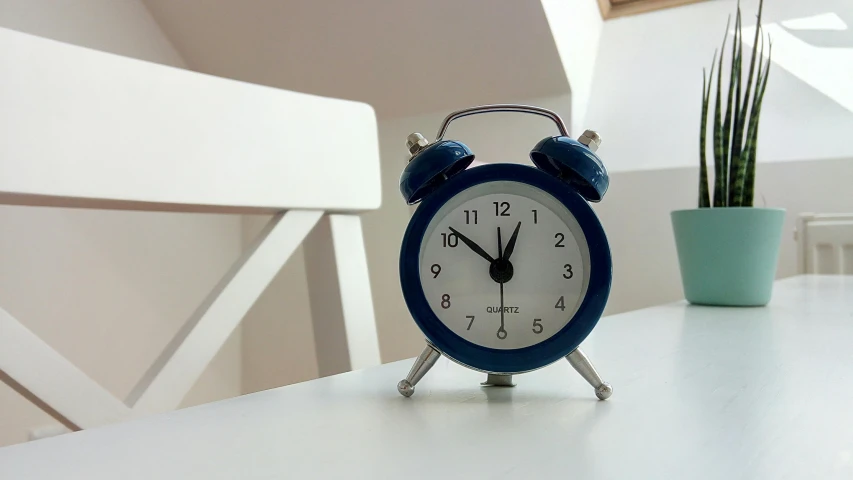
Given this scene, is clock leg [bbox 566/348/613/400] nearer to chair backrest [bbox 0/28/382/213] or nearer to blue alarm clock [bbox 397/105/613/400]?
blue alarm clock [bbox 397/105/613/400]

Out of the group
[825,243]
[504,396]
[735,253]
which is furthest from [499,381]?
[825,243]

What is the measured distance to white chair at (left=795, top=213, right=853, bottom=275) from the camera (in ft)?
5.03

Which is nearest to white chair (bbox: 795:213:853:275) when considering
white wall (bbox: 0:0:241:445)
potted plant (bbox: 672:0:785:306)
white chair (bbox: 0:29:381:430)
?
potted plant (bbox: 672:0:785:306)

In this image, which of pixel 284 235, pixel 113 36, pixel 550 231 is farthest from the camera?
pixel 113 36

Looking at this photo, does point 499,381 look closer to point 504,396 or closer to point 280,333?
point 504,396

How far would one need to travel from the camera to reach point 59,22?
1.78 m

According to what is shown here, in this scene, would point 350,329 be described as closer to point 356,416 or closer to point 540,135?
point 356,416

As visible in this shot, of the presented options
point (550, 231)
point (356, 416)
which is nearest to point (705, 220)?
point (550, 231)

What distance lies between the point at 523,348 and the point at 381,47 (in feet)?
5.35

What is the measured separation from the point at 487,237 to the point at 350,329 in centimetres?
43

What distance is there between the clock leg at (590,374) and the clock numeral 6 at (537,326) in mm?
25

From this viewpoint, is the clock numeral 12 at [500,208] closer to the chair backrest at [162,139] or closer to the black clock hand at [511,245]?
the black clock hand at [511,245]

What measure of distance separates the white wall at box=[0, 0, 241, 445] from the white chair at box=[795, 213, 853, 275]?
6.16ft

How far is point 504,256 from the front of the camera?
0.41m
